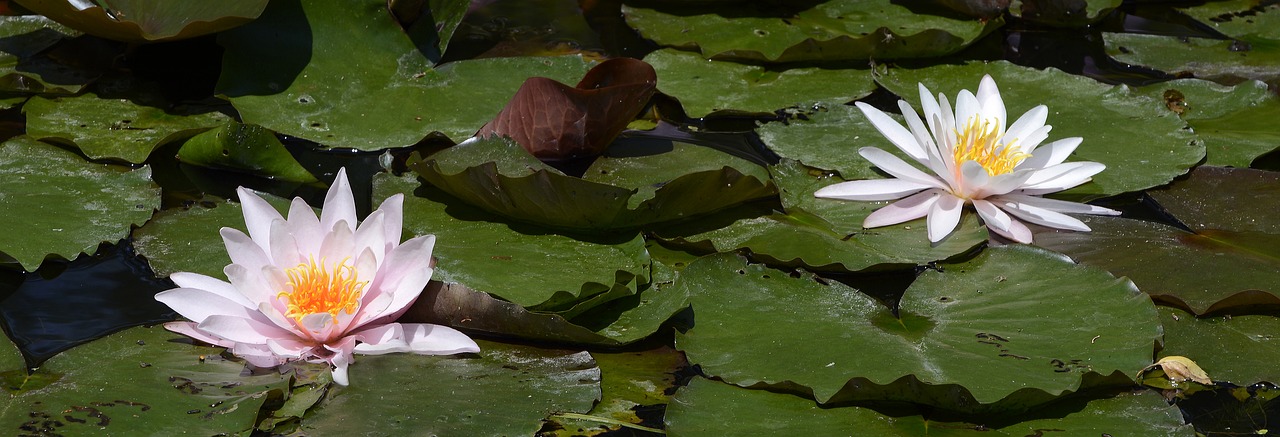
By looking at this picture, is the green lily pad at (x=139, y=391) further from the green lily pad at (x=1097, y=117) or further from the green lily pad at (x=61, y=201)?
the green lily pad at (x=1097, y=117)

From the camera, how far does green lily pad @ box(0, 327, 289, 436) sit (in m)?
1.93

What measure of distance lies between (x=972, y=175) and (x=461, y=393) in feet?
4.83

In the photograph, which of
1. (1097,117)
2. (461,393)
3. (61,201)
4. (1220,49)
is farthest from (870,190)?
(61,201)

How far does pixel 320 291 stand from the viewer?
216 centimetres

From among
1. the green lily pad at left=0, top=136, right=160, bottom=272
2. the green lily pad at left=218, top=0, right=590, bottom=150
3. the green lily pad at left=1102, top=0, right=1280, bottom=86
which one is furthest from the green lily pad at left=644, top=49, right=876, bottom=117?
the green lily pad at left=0, top=136, right=160, bottom=272

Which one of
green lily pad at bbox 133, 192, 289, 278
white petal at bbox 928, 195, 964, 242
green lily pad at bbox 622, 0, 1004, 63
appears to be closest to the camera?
green lily pad at bbox 133, 192, 289, 278

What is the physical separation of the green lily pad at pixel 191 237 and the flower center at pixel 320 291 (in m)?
0.31

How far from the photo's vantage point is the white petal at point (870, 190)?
2.83 m

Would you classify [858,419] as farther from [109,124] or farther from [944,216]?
[109,124]

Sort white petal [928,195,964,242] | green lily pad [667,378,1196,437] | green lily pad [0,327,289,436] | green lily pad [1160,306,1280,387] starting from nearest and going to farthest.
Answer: green lily pad [0,327,289,436]
green lily pad [667,378,1196,437]
green lily pad [1160,306,1280,387]
white petal [928,195,964,242]

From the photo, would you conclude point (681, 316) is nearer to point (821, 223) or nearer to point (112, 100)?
point (821, 223)

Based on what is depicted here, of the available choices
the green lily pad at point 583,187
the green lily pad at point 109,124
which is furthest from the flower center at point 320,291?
the green lily pad at point 109,124

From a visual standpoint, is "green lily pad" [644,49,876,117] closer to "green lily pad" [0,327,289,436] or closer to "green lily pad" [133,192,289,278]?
"green lily pad" [133,192,289,278]

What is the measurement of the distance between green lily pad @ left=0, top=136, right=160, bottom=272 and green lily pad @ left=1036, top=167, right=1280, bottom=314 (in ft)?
7.85
